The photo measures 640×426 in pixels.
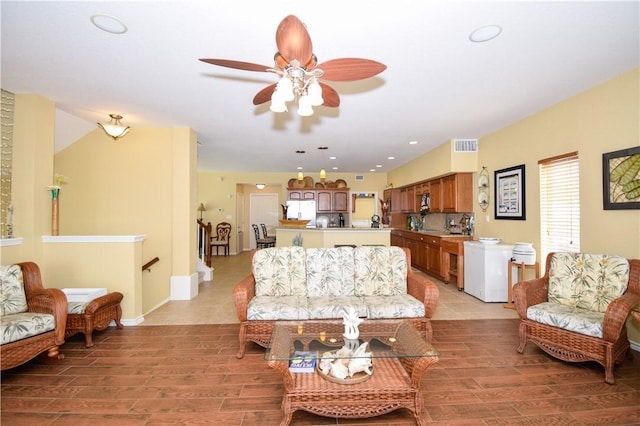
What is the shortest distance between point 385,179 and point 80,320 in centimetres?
825

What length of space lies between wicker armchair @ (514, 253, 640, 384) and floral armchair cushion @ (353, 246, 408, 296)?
1.08m

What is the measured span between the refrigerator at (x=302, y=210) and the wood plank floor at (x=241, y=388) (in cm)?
590

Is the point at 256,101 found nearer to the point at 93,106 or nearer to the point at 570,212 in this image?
the point at 93,106

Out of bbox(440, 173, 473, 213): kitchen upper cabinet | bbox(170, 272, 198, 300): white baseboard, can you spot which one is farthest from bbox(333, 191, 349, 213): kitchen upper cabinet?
bbox(170, 272, 198, 300): white baseboard

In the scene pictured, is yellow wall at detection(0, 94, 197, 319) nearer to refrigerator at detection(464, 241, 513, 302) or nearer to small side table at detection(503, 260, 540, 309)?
refrigerator at detection(464, 241, 513, 302)

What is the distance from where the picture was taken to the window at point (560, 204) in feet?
11.3

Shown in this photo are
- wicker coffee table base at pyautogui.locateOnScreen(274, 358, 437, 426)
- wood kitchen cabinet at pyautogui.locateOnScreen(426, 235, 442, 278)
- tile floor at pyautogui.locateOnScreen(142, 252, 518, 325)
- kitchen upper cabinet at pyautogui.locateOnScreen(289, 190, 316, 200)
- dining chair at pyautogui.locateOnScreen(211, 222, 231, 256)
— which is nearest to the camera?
wicker coffee table base at pyautogui.locateOnScreen(274, 358, 437, 426)

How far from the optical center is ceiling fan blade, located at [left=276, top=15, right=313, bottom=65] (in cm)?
156

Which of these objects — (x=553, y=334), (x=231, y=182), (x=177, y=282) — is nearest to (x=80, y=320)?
(x=177, y=282)

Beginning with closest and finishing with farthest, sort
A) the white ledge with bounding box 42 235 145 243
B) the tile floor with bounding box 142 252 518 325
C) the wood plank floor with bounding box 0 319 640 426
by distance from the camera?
the wood plank floor with bounding box 0 319 640 426 → the white ledge with bounding box 42 235 145 243 → the tile floor with bounding box 142 252 518 325

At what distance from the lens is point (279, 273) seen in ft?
10.3

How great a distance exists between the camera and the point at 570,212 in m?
3.52

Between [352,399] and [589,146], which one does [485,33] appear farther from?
[352,399]

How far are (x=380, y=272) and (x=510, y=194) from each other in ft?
8.88
